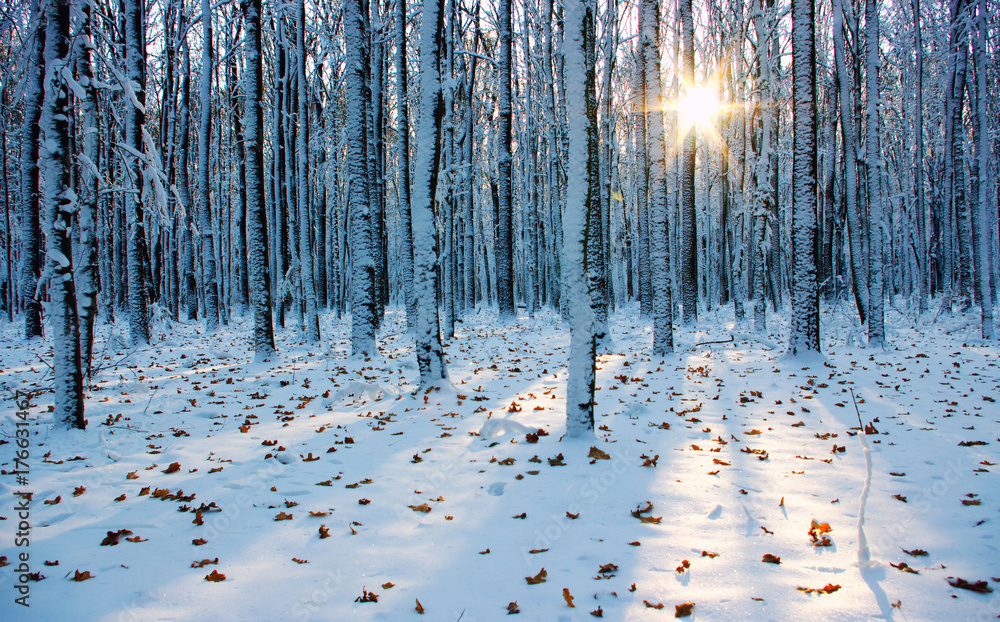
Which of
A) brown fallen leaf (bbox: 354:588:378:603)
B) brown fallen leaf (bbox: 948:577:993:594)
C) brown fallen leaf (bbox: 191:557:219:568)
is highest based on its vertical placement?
brown fallen leaf (bbox: 191:557:219:568)

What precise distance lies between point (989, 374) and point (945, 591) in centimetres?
718

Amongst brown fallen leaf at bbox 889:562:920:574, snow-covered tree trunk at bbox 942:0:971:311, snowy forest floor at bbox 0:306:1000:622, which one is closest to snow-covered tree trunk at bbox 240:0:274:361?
snowy forest floor at bbox 0:306:1000:622

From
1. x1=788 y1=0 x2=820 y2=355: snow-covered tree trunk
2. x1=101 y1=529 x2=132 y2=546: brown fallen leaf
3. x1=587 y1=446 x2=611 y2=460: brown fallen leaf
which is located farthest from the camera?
x1=788 y1=0 x2=820 y2=355: snow-covered tree trunk

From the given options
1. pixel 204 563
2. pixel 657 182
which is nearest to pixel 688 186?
pixel 657 182

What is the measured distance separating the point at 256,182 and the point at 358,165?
6.76 feet

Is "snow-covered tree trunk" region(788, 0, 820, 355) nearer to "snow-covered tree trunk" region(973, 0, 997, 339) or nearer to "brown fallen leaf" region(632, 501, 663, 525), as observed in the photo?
"snow-covered tree trunk" region(973, 0, 997, 339)

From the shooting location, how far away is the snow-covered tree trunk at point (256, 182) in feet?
31.3

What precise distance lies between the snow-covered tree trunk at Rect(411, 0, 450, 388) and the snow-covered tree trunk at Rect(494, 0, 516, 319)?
7.99m

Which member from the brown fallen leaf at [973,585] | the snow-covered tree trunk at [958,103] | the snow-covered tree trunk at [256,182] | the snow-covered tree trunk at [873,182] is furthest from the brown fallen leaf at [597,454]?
the snow-covered tree trunk at [958,103]

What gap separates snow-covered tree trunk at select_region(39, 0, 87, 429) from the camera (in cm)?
491

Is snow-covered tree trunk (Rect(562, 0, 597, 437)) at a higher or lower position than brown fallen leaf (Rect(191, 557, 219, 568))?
higher

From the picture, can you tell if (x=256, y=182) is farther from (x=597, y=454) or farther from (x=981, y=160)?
(x=981, y=160)

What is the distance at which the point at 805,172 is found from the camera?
859 cm

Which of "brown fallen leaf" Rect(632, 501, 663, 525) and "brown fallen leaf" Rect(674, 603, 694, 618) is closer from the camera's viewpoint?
"brown fallen leaf" Rect(674, 603, 694, 618)
